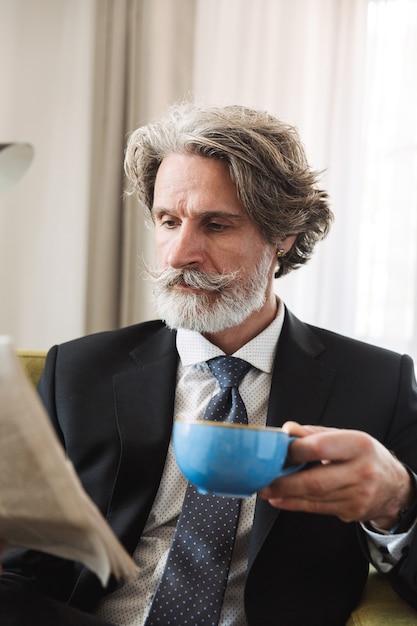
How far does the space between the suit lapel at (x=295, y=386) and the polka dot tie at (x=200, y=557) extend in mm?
56

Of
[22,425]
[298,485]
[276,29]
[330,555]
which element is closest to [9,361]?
[22,425]

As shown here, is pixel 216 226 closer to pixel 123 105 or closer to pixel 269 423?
pixel 269 423

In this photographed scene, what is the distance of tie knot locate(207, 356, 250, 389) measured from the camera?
1.48 m

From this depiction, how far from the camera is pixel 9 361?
2.55ft

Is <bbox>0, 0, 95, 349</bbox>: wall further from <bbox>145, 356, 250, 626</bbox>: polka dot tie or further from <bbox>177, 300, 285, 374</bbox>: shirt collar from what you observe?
<bbox>145, 356, 250, 626</bbox>: polka dot tie

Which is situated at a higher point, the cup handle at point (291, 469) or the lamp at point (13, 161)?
the lamp at point (13, 161)

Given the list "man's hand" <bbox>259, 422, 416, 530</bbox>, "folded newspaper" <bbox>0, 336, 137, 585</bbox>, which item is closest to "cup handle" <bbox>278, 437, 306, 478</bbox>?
"man's hand" <bbox>259, 422, 416, 530</bbox>

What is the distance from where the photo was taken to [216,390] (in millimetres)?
1511

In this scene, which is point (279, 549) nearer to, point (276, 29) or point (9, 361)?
point (9, 361)

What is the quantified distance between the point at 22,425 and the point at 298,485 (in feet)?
1.15

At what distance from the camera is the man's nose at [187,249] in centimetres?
151

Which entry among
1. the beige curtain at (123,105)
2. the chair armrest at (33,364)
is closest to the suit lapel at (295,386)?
the chair armrest at (33,364)

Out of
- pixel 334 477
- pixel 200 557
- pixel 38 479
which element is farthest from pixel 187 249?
pixel 38 479

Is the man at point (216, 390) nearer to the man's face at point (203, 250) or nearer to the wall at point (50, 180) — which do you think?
the man's face at point (203, 250)
